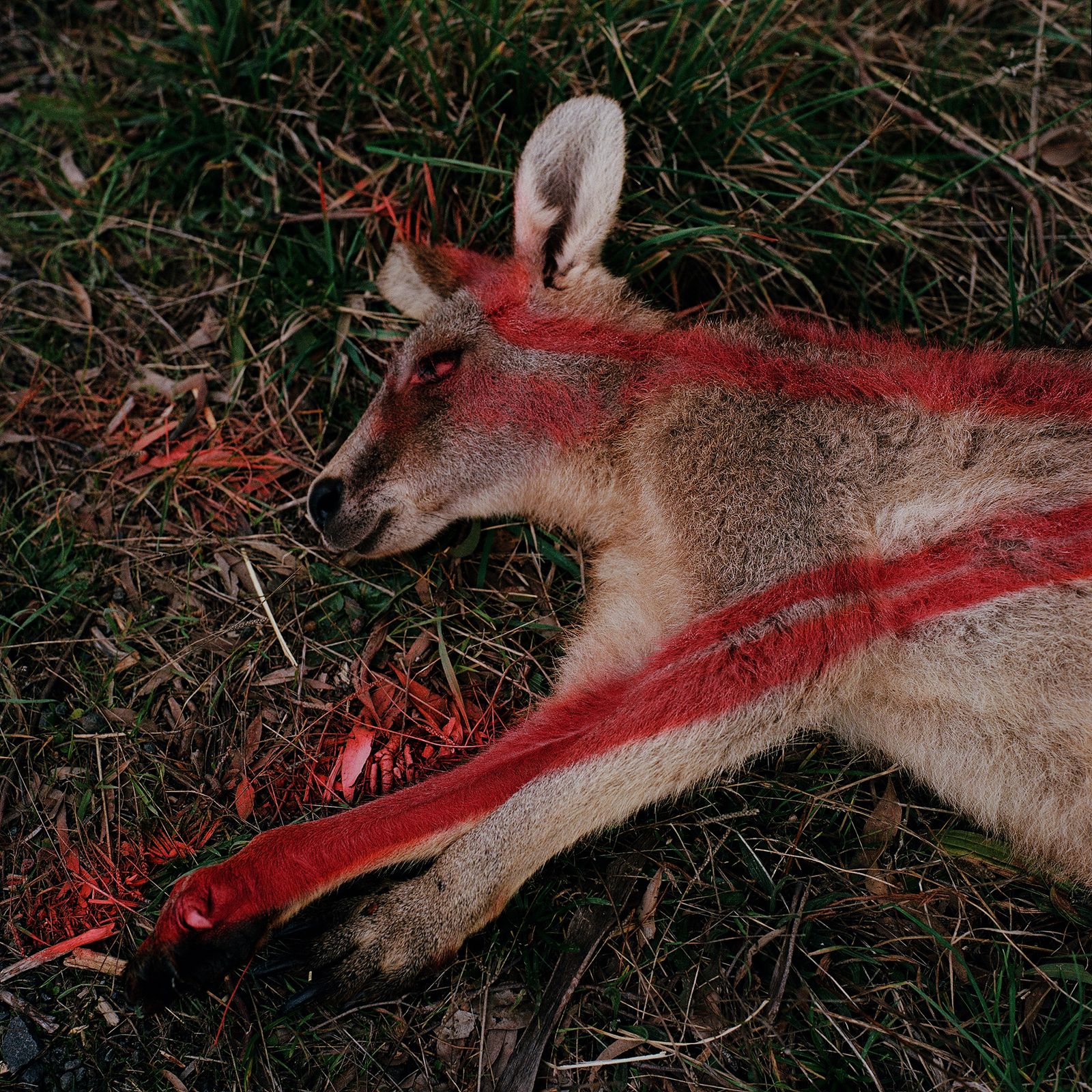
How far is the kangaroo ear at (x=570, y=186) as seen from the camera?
310 cm

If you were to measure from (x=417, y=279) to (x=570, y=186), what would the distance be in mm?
704

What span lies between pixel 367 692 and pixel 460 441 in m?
1.02

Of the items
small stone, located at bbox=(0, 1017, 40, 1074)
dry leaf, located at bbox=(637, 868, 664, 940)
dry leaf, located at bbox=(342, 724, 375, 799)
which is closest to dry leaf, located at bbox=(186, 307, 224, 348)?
dry leaf, located at bbox=(342, 724, 375, 799)

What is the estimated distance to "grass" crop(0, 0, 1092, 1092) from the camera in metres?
2.91

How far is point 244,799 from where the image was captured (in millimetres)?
3174

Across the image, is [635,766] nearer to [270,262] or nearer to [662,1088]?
[662,1088]

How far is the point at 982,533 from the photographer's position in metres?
2.67

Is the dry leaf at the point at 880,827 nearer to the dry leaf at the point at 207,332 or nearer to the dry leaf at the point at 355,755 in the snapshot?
the dry leaf at the point at 355,755

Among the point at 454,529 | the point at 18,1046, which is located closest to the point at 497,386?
→ the point at 454,529

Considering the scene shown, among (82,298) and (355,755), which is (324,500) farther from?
(82,298)

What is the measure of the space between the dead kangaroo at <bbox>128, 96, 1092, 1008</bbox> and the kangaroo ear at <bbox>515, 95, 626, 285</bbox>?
11mm

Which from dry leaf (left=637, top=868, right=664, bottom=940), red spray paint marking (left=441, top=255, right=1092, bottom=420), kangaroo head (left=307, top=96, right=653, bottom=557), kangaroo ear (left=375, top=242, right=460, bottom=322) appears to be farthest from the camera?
kangaroo ear (left=375, top=242, right=460, bottom=322)

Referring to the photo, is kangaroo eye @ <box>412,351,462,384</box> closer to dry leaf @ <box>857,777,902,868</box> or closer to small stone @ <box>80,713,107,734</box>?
small stone @ <box>80,713,107,734</box>

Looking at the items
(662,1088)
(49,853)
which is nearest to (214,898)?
(49,853)
